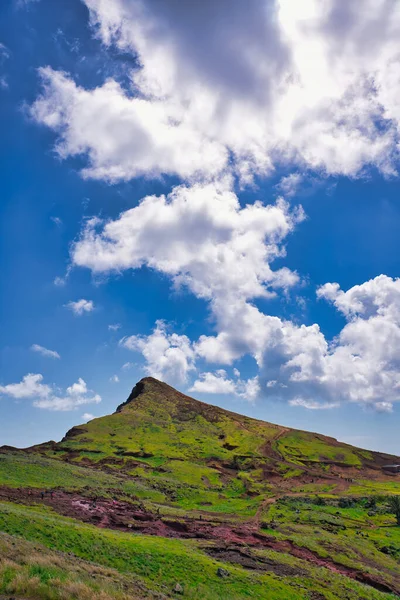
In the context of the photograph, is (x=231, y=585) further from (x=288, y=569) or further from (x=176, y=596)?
(x=288, y=569)

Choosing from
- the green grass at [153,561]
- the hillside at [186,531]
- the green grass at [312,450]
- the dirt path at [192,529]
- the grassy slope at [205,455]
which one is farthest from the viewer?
the green grass at [312,450]

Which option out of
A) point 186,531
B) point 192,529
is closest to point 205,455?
point 192,529

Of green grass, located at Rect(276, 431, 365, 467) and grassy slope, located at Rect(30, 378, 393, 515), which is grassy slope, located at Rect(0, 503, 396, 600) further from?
green grass, located at Rect(276, 431, 365, 467)

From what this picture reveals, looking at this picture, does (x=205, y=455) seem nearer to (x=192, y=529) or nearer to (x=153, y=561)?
(x=192, y=529)

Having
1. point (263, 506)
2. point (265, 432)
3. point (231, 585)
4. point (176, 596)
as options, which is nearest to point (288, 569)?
point (231, 585)

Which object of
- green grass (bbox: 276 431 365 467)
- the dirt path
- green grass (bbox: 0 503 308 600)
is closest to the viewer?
green grass (bbox: 0 503 308 600)

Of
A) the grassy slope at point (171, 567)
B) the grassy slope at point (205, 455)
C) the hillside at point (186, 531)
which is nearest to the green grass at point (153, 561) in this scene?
the grassy slope at point (171, 567)

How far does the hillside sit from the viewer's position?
2486cm

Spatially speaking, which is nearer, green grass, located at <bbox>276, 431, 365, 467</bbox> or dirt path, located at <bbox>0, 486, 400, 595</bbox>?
dirt path, located at <bbox>0, 486, 400, 595</bbox>

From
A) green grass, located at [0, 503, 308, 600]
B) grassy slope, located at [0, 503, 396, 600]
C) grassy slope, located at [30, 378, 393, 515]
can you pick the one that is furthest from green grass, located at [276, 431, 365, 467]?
green grass, located at [0, 503, 308, 600]

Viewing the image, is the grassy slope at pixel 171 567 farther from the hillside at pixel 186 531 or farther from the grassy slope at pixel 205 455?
the grassy slope at pixel 205 455

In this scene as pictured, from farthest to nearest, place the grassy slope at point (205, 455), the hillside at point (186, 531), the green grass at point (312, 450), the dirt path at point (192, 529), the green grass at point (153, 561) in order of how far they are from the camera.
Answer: the green grass at point (312, 450) → the grassy slope at point (205, 455) → the dirt path at point (192, 529) → the green grass at point (153, 561) → the hillside at point (186, 531)

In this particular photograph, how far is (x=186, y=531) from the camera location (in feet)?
153

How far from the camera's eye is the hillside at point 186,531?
24859 mm
